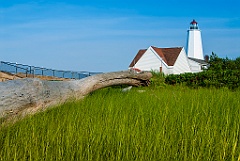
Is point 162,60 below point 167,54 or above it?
below

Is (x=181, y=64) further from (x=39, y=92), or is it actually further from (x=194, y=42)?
(x=39, y=92)

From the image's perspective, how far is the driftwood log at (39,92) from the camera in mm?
4438

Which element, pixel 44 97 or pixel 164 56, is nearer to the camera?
pixel 44 97

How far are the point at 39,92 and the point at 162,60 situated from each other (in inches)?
1014

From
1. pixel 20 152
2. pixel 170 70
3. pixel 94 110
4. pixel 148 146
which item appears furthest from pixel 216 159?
pixel 170 70

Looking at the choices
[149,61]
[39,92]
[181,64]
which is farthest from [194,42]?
[39,92]

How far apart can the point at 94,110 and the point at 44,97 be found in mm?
888

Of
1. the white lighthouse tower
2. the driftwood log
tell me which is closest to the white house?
the white lighthouse tower

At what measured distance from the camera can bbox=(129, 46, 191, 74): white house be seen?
30.4 meters

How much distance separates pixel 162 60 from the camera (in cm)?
3019

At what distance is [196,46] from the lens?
135 ft

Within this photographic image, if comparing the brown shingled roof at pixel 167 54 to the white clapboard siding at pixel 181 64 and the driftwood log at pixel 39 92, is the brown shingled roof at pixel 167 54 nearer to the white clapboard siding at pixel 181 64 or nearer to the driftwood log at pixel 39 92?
the white clapboard siding at pixel 181 64

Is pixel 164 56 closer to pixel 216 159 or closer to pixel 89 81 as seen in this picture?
pixel 89 81

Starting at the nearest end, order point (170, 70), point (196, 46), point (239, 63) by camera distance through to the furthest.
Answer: point (239, 63)
point (170, 70)
point (196, 46)
